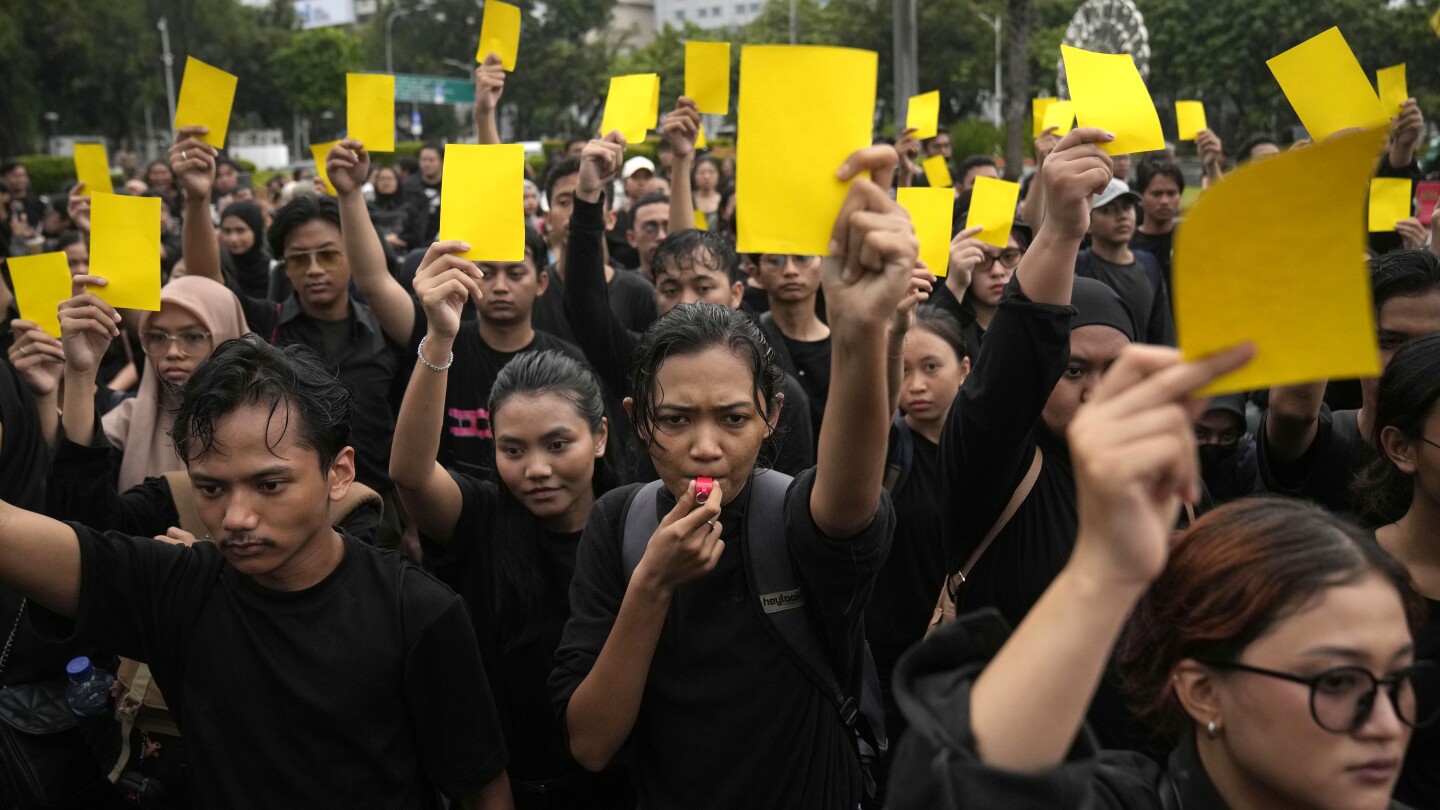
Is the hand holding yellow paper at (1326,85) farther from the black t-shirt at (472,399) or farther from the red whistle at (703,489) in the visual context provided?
the black t-shirt at (472,399)

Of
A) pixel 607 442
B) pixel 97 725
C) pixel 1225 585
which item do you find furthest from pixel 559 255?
pixel 1225 585

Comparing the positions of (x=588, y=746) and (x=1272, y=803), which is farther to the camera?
(x=588, y=746)

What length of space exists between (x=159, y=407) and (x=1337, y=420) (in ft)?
10.9

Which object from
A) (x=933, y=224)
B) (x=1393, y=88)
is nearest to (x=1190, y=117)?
(x=1393, y=88)

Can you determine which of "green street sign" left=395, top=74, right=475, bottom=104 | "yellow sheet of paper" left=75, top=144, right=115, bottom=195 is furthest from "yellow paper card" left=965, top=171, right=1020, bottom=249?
"green street sign" left=395, top=74, right=475, bottom=104

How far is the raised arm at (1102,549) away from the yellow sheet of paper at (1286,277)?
29mm

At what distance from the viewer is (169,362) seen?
379cm

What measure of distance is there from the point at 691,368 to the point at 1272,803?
48.0 inches

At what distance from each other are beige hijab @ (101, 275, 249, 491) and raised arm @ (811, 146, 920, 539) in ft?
8.06

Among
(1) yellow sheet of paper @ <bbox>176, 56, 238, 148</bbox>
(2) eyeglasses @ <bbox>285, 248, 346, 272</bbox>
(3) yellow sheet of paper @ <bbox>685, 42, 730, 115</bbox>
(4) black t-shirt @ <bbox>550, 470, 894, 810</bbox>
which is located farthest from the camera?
(3) yellow sheet of paper @ <bbox>685, 42, 730, 115</bbox>

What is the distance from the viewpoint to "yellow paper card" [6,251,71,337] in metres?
3.37

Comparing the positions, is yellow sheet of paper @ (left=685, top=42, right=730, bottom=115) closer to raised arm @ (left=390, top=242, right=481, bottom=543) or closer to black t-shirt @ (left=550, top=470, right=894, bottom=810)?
raised arm @ (left=390, top=242, right=481, bottom=543)

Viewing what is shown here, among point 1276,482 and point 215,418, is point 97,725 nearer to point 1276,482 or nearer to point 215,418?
point 215,418

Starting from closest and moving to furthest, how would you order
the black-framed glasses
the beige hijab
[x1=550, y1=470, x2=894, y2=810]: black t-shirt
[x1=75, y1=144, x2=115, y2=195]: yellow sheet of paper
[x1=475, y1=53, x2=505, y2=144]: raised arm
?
the black-framed glasses, [x1=550, y1=470, x2=894, y2=810]: black t-shirt, the beige hijab, [x1=475, y1=53, x2=505, y2=144]: raised arm, [x1=75, y1=144, x2=115, y2=195]: yellow sheet of paper
